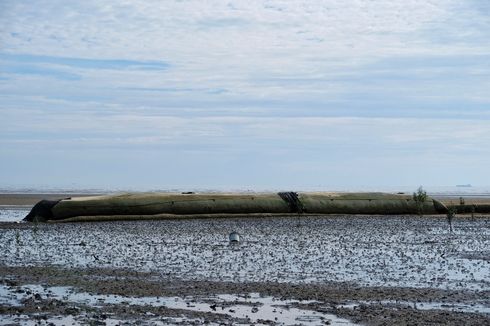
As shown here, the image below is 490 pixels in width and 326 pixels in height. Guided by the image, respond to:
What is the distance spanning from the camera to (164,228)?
48.6 metres

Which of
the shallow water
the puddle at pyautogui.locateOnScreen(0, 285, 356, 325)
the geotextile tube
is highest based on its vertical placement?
the geotextile tube

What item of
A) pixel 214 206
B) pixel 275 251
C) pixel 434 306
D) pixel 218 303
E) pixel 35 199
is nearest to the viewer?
pixel 434 306

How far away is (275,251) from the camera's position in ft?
111

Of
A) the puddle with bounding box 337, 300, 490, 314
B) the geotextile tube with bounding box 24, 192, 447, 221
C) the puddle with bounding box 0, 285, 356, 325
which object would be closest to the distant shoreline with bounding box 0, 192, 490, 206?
the geotextile tube with bounding box 24, 192, 447, 221

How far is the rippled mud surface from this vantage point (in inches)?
737

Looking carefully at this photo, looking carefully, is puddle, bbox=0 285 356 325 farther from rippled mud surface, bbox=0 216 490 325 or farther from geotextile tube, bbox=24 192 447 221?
geotextile tube, bbox=24 192 447 221

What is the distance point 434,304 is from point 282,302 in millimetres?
3991

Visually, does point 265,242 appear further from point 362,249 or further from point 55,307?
point 55,307

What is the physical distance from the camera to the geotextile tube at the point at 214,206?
57.3 m

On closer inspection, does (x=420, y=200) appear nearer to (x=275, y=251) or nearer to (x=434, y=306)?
(x=275, y=251)

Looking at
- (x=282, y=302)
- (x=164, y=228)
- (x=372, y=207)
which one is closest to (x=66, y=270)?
(x=282, y=302)

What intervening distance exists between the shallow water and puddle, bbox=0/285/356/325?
4.07 metres

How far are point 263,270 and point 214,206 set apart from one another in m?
35.8

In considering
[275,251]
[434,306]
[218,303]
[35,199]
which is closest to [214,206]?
[275,251]
